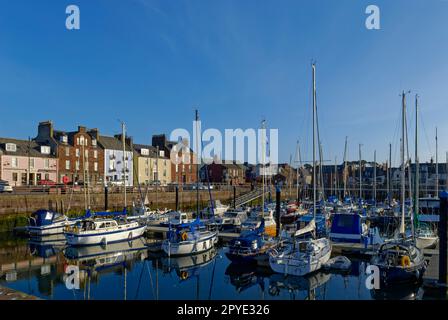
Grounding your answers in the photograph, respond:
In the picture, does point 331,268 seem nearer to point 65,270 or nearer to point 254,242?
point 254,242

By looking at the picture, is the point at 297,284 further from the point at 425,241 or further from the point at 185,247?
the point at 425,241

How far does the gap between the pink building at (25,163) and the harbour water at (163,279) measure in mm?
27227

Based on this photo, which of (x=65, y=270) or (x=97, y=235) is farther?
(x=97, y=235)

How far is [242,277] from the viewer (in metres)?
19.8

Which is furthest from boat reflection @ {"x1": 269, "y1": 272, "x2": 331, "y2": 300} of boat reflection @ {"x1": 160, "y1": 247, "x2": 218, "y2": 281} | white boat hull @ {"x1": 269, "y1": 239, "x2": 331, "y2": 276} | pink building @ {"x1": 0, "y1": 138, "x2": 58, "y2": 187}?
pink building @ {"x1": 0, "y1": 138, "x2": 58, "y2": 187}

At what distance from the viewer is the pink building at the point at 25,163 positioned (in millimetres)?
49000

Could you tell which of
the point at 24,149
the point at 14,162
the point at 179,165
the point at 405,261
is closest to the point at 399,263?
the point at 405,261

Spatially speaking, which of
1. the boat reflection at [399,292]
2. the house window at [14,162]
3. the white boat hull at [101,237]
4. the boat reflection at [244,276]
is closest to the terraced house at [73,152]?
the house window at [14,162]

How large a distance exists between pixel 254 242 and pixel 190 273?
435 centimetres

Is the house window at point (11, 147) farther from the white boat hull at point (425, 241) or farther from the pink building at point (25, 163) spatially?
the white boat hull at point (425, 241)
